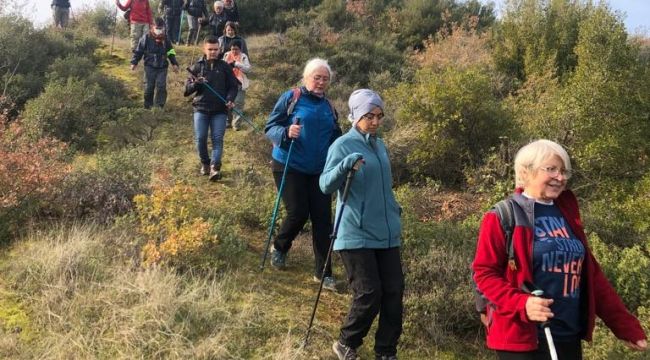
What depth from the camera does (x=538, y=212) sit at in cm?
256

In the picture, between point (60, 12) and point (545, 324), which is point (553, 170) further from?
point (60, 12)

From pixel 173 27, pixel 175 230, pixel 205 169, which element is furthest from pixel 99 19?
pixel 175 230

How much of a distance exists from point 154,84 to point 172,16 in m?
5.79

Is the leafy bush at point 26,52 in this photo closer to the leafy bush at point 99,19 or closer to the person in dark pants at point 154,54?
the person in dark pants at point 154,54

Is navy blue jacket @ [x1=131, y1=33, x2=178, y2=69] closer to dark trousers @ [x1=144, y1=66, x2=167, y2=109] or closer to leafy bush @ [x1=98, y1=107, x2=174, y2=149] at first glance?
dark trousers @ [x1=144, y1=66, x2=167, y2=109]

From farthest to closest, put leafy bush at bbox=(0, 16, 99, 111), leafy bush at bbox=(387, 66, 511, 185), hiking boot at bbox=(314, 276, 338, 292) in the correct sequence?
leafy bush at bbox=(0, 16, 99, 111)
leafy bush at bbox=(387, 66, 511, 185)
hiking boot at bbox=(314, 276, 338, 292)

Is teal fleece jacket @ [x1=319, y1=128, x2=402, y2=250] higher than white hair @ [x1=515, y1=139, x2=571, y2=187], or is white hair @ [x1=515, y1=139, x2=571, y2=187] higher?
white hair @ [x1=515, y1=139, x2=571, y2=187]

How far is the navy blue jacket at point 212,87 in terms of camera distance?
6.77 meters

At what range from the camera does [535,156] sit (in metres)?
2.58

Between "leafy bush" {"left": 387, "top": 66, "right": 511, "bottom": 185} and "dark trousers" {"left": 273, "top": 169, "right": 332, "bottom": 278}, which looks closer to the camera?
"dark trousers" {"left": 273, "top": 169, "right": 332, "bottom": 278}

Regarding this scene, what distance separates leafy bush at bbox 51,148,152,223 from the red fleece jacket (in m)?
3.81

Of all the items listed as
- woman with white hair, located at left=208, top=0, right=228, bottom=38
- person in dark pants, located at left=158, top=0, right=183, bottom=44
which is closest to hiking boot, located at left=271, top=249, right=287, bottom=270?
woman with white hair, located at left=208, top=0, right=228, bottom=38

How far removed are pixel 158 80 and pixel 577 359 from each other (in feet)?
28.7

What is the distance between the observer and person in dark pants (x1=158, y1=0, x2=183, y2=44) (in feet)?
47.2
